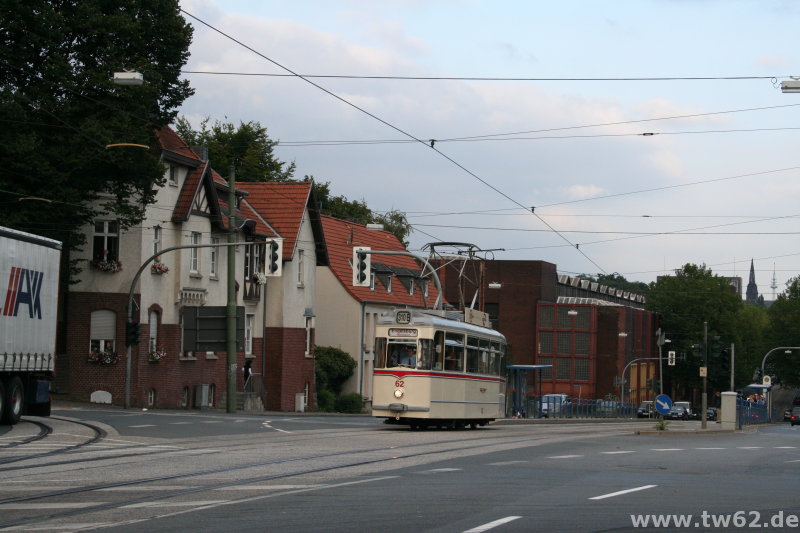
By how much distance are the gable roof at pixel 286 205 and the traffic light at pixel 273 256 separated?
1969 centimetres

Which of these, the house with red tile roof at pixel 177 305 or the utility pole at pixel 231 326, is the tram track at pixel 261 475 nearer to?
the house with red tile roof at pixel 177 305

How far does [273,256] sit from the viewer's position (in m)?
38.5

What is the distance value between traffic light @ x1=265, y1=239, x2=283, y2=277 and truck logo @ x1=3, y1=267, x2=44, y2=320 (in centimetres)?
1155

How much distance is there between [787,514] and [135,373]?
36.0 meters

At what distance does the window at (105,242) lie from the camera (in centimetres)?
4581

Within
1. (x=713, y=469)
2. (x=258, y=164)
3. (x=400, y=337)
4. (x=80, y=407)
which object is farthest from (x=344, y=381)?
(x=713, y=469)

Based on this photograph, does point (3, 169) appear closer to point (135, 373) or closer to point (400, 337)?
point (135, 373)

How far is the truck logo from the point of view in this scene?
26000 mm

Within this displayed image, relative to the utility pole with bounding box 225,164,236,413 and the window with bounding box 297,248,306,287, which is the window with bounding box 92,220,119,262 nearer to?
the utility pole with bounding box 225,164,236,413

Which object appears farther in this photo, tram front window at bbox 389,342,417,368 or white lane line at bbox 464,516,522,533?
tram front window at bbox 389,342,417,368

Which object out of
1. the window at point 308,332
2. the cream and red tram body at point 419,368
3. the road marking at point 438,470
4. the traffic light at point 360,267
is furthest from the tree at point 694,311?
the road marking at point 438,470

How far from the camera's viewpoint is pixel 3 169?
37.3 metres

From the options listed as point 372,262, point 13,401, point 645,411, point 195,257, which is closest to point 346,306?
point 372,262

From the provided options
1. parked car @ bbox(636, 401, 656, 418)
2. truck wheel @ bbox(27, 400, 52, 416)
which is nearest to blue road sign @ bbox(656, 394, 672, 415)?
truck wheel @ bbox(27, 400, 52, 416)
